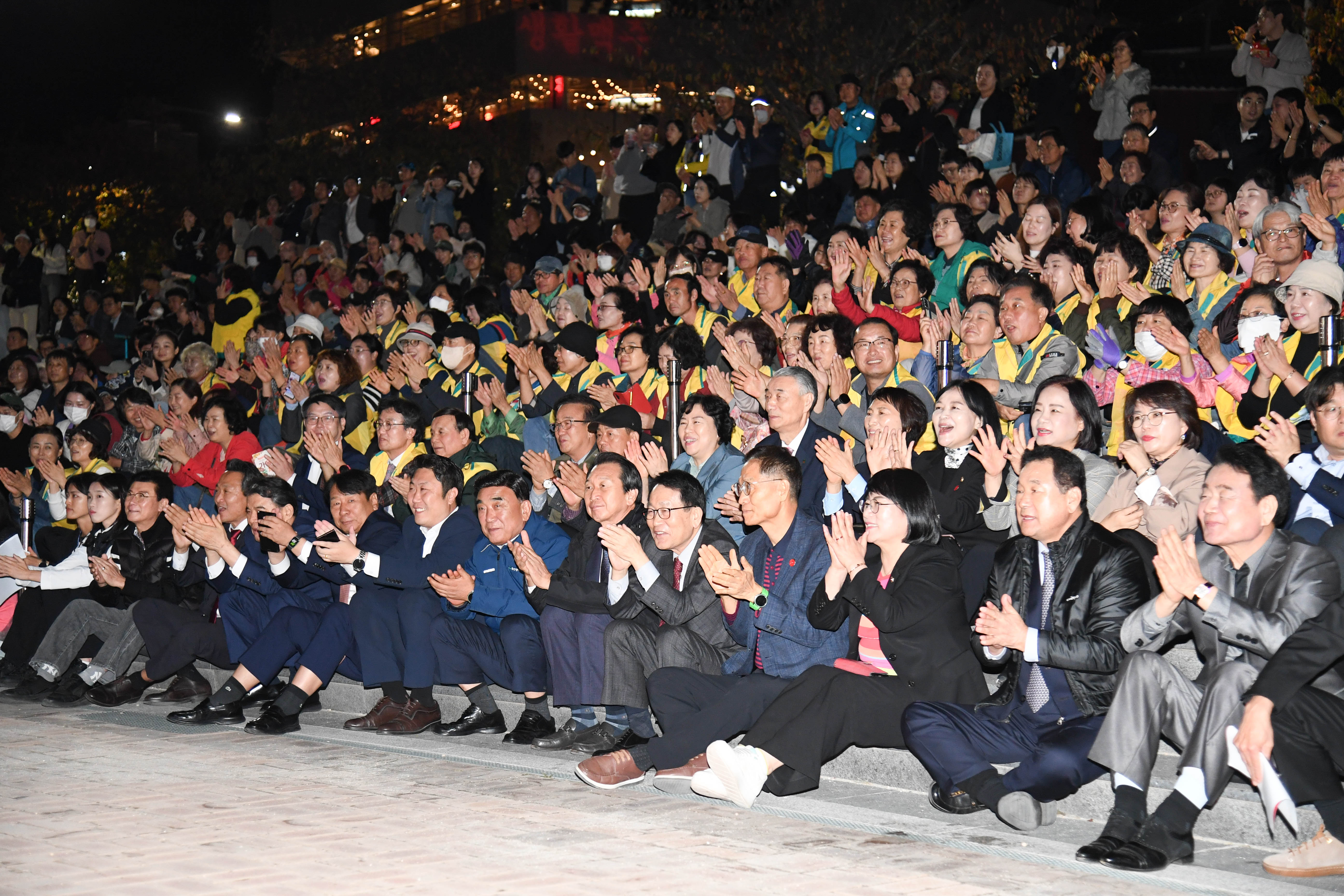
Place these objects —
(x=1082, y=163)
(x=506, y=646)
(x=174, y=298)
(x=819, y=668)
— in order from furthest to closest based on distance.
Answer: (x=1082, y=163), (x=174, y=298), (x=506, y=646), (x=819, y=668)

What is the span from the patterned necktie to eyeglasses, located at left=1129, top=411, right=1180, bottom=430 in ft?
3.37

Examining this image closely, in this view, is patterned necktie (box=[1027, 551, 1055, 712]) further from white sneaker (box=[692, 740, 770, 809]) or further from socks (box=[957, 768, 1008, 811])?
white sneaker (box=[692, 740, 770, 809])

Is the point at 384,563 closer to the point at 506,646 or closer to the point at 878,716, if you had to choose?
the point at 506,646

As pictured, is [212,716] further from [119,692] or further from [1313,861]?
[1313,861]

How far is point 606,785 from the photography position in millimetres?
5836

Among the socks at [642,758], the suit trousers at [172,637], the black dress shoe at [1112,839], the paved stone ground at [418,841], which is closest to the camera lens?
the paved stone ground at [418,841]

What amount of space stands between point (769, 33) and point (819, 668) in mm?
16179

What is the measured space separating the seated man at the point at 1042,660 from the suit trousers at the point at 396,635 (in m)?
3.05

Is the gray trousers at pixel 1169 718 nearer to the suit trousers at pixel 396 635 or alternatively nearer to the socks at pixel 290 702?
the suit trousers at pixel 396 635

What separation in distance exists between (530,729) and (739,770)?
2098mm

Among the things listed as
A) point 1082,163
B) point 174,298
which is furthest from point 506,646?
point 1082,163

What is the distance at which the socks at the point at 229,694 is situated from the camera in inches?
306

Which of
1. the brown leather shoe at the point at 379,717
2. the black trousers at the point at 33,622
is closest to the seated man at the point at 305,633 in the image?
the brown leather shoe at the point at 379,717

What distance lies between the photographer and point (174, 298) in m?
17.6
